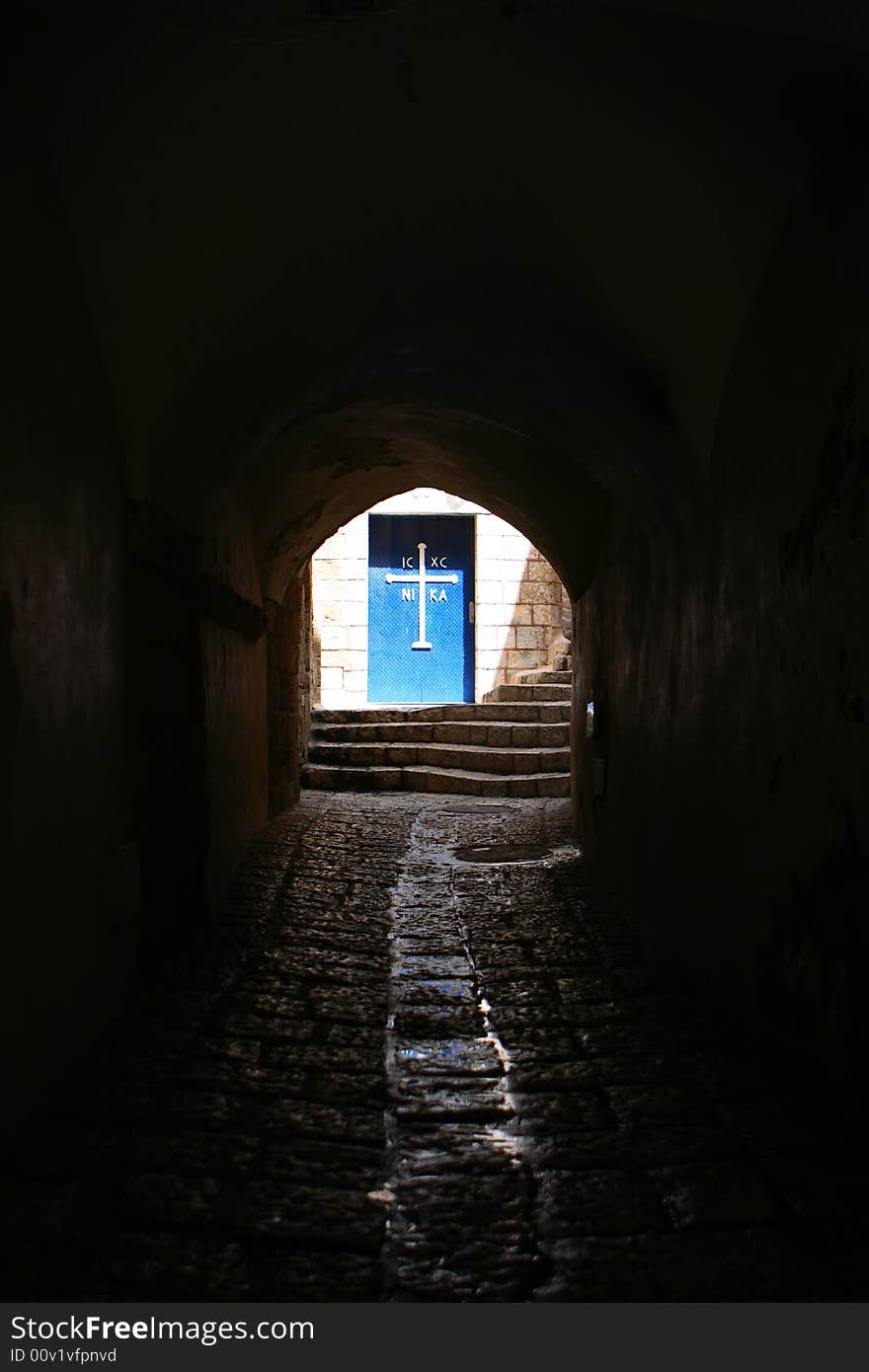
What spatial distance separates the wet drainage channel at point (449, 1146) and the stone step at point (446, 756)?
580 cm

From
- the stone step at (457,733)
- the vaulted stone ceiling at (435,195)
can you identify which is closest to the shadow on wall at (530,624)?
the stone step at (457,733)

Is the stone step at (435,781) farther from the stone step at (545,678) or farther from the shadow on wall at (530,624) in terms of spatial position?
the shadow on wall at (530,624)

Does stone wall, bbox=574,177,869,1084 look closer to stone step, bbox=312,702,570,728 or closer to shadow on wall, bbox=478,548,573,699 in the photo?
stone step, bbox=312,702,570,728

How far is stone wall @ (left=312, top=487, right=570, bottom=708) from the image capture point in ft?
48.2

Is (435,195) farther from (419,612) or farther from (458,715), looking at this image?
(419,612)

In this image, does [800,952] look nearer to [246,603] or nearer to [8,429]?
[8,429]

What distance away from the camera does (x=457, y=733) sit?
10.9 m

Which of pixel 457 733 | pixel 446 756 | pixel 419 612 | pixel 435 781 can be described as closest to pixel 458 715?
pixel 457 733

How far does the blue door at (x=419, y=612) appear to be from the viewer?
14961 millimetres

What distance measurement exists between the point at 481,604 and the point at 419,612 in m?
0.93

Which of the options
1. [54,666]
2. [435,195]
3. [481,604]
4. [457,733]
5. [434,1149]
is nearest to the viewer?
[434,1149]

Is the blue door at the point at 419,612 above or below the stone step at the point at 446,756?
above

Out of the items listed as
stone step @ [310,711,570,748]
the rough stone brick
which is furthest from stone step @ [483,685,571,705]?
the rough stone brick

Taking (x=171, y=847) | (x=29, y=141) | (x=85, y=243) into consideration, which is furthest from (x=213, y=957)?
(x=29, y=141)
